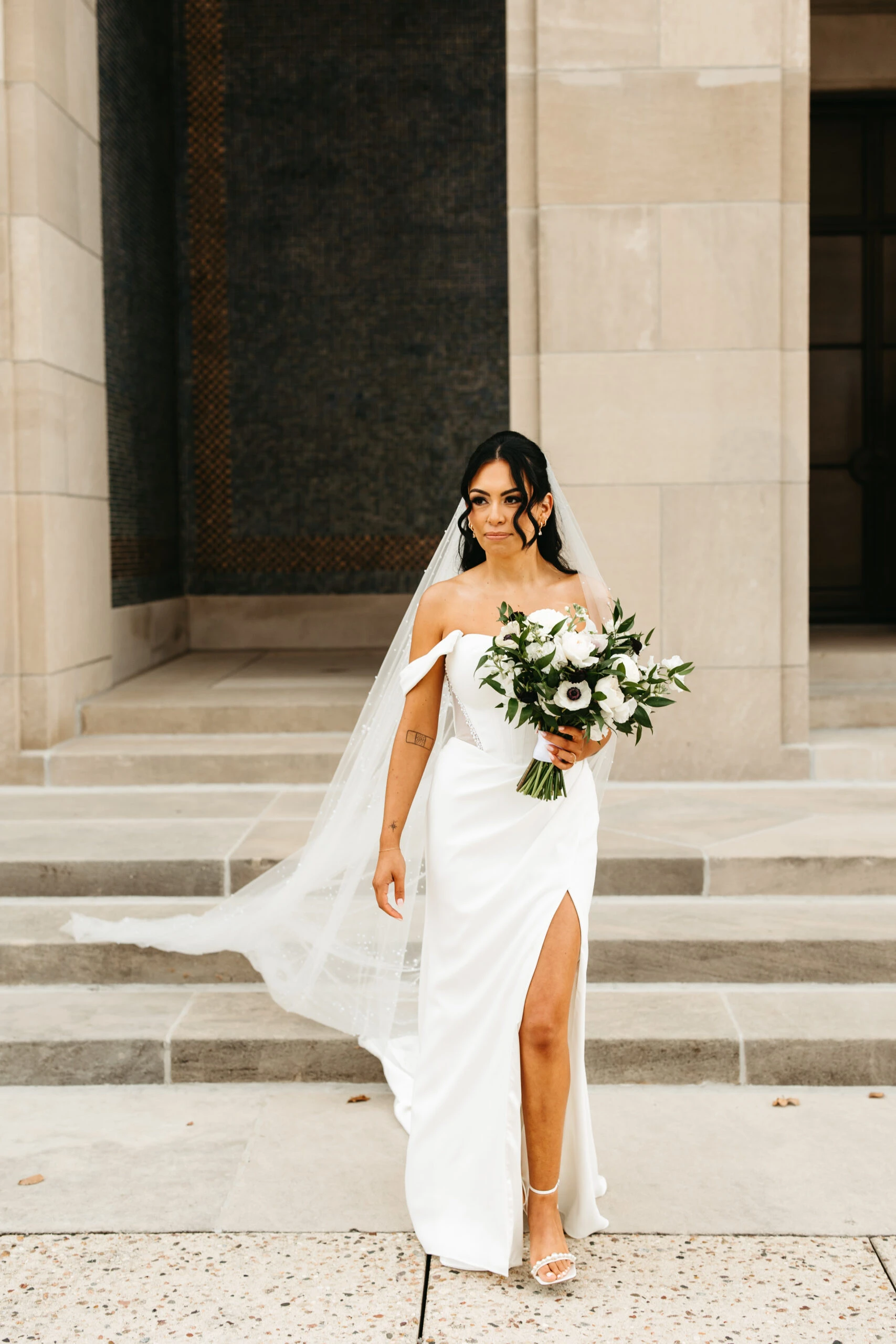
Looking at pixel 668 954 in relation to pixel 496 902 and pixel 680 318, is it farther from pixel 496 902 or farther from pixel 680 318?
pixel 680 318

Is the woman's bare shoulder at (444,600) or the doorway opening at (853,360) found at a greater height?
the doorway opening at (853,360)

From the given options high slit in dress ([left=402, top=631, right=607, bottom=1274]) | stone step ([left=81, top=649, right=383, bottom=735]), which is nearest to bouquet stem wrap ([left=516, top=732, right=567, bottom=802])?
high slit in dress ([left=402, top=631, right=607, bottom=1274])

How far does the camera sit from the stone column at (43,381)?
7.04 m

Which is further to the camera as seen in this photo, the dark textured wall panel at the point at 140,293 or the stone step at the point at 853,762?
the dark textured wall panel at the point at 140,293

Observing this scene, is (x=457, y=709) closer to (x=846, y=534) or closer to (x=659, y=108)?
(x=659, y=108)

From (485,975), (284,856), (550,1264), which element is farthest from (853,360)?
(550,1264)

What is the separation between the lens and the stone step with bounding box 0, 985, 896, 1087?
449 centimetres

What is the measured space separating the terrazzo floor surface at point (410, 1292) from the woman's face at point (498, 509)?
175 centimetres

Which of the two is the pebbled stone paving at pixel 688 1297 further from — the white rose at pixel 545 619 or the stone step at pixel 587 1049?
the white rose at pixel 545 619

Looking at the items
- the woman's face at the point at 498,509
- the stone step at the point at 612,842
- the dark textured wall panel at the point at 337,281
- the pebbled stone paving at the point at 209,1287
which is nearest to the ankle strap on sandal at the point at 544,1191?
the pebbled stone paving at the point at 209,1287

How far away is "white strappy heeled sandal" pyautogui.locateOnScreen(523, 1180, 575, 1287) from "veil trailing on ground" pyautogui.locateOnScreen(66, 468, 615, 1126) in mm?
907

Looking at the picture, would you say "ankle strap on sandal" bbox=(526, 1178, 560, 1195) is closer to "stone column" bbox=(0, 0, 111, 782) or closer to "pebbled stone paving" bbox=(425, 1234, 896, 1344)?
"pebbled stone paving" bbox=(425, 1234, 896, 1344)

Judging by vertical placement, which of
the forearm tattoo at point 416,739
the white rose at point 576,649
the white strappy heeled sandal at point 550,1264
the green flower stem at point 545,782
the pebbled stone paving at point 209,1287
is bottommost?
the pebbled stone paving at point 209,1287

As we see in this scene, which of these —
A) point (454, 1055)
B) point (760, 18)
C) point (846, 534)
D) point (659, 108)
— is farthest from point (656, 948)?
point (846, 534)
